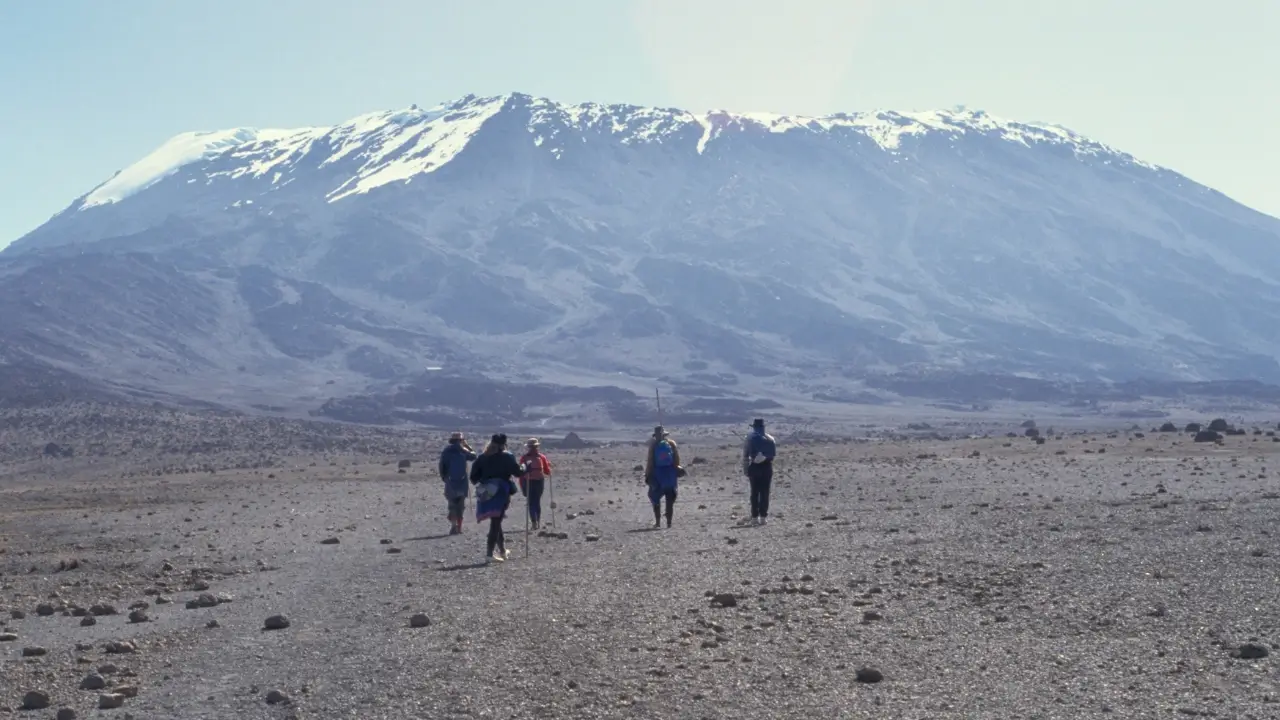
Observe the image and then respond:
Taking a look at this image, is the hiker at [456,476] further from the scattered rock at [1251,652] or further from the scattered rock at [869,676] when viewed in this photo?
the scattered rock at [1251,652]

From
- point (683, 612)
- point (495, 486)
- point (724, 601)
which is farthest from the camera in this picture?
point (495, 486)

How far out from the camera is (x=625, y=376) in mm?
149500

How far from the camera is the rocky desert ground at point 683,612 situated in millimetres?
8633

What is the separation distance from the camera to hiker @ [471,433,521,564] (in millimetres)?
16750

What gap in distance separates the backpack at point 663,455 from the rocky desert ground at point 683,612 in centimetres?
99

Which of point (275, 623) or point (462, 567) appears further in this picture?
point (462, 567)

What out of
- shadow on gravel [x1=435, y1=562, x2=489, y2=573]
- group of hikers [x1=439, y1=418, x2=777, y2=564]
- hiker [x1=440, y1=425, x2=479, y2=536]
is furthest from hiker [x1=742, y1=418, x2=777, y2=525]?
shadow on gravel [x1=435, y1=562, x2=489, y2=573]

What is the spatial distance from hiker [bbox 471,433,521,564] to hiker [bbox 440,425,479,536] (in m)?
3.72

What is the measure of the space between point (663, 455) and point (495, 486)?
4.82 m

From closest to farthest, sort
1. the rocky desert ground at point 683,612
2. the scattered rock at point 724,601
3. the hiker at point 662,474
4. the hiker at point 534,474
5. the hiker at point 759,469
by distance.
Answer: the rocky desert ground at point 683,612 → the scattered rock at point 724,601 → the hiker at point 759,469 → the hiker at point 662,474 → the hiker at point 534,474

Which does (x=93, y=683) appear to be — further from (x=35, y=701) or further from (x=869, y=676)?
(x=869, y=676)

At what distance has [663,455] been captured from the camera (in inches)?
838

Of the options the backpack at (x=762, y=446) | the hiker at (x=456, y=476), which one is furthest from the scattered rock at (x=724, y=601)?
the hiker at (x=456, y=476)

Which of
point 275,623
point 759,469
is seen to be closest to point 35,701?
point 275,623
